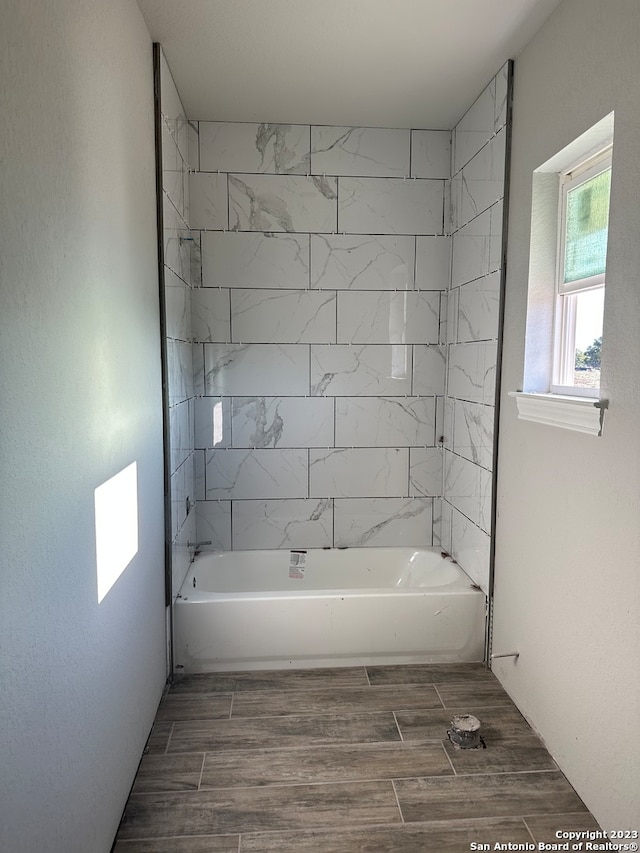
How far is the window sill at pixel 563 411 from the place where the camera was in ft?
5.99

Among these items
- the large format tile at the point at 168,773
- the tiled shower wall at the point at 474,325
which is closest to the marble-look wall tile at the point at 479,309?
the tiled shower wall at the point at 474,325

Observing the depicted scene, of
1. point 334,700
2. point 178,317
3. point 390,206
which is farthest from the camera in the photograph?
point 390,206

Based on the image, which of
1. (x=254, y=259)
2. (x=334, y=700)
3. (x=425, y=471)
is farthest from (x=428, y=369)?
(x=334, y=700)

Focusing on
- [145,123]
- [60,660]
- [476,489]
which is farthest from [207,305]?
[60,660]

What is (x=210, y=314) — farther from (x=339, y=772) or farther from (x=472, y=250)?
(x=339, y=772)

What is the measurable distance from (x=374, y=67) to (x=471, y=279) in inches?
42.5

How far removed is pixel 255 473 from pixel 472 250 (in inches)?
67.5

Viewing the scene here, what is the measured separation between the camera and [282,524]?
3.43 m

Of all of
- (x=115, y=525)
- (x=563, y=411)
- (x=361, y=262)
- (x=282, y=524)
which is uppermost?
(x=361, y=262)

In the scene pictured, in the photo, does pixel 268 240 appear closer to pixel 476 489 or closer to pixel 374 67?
pixel 374 67

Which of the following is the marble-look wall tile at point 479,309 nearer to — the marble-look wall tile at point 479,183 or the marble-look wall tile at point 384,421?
the marble-look wall tile at point 479,183

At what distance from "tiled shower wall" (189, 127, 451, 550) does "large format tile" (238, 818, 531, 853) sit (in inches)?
68.3

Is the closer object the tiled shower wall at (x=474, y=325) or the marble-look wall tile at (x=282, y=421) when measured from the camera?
the tiled shower wall at (x=474, y=325)

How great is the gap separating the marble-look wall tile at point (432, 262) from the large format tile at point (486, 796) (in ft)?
8.07
